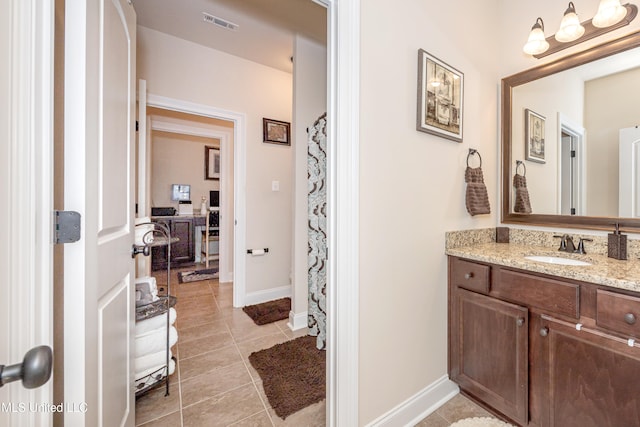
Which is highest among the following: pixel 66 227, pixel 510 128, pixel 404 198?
pixel 510 128

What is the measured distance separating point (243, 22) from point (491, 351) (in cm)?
305

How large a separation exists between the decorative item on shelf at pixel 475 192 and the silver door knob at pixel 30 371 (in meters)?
1.93

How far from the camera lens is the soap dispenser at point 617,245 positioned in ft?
4.63

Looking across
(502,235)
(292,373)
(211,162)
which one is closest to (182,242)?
(211,162)

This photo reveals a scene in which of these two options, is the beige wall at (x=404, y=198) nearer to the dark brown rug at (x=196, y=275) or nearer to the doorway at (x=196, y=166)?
the doorway at (x=196, y=166)

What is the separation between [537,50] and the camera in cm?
167

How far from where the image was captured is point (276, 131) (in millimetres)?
3178

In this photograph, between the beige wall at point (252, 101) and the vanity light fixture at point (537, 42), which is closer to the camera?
the vanity light fixture at point (537, 42)

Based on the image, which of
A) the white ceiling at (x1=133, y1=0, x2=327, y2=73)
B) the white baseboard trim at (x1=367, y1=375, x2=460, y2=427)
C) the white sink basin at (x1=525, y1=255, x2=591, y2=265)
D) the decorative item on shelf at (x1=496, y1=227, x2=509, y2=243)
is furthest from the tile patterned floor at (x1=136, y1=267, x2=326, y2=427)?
the white ceiling at (x1=133, y1=0, x2=327, y2=73)

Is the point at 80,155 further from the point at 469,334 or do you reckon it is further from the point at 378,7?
the point at 469,334

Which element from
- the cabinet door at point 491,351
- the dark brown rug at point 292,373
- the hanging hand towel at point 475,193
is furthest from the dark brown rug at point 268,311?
the hanging hand towel at point 475,193

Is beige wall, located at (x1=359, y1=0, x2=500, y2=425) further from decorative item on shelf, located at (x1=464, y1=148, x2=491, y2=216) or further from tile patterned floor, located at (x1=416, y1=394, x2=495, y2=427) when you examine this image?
tile patterned floor, located at (x1=416, y1=394, x2=495, y2=427)

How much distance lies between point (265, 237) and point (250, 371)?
1525 millimetres

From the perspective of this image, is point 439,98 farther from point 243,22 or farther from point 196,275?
point 196,275
